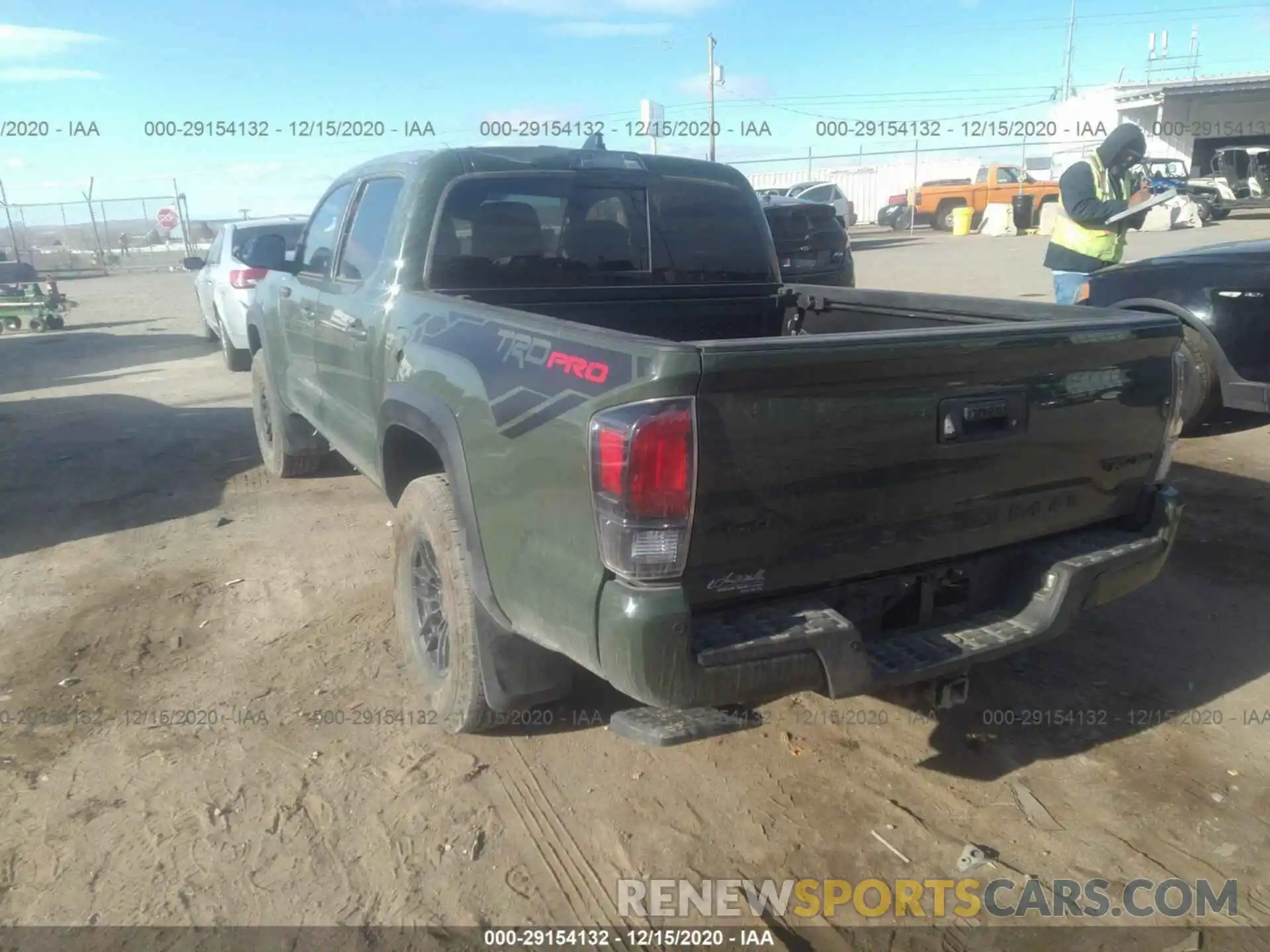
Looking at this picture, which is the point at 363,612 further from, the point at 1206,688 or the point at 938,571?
the point at 1206,688

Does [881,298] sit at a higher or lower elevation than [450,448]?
higher

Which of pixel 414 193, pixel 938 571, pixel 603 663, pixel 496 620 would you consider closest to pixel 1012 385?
pixel 938 571

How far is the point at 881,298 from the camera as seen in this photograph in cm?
402

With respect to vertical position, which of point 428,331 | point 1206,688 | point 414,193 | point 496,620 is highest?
point 414,193

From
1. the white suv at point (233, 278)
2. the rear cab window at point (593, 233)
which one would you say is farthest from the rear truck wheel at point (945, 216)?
the rear cab window at point (593, 233)

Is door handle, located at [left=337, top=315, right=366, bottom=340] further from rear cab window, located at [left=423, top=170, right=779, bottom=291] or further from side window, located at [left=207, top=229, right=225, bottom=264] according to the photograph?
side window, located at [left=207, top=229, right=225, bottom=264]

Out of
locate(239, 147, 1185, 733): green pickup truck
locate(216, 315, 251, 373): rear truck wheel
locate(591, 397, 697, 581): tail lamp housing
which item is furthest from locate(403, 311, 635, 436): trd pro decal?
locate(216, 315, 251, 373): rear truck wheel

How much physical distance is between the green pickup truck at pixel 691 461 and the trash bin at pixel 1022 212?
21433mm

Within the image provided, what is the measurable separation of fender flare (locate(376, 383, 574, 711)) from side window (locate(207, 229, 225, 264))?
335 inches

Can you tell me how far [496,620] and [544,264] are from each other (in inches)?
66.1

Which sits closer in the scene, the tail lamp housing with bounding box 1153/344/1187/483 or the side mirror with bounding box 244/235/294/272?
the tail lamp housing with bounding box 1153/344/1187/483

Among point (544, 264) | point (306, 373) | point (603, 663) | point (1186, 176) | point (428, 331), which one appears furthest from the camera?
point (1186, 176)

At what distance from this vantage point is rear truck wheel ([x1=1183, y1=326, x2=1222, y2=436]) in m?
5.76

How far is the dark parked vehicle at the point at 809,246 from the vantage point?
436 inches
